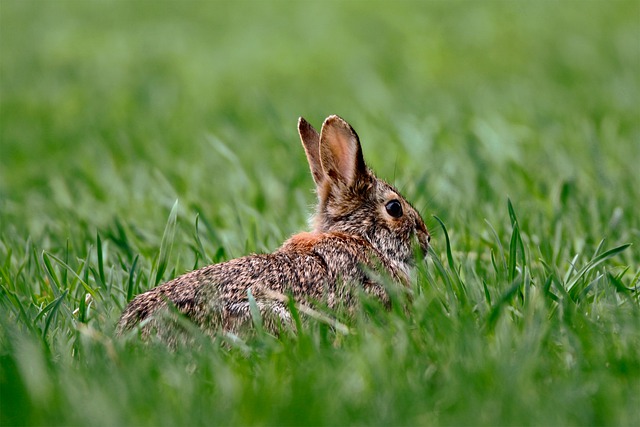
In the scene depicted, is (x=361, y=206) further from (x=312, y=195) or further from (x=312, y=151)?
(x=312, y=195)

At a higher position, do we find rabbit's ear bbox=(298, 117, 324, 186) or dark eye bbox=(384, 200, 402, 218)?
rabbit's ear bbox=(298, 117, 324, 186)

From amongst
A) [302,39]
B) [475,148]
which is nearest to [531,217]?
[475,148]

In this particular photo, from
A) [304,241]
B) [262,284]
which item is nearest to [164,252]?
[304,241]

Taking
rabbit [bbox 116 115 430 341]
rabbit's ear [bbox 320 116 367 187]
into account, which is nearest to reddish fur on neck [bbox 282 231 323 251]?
rabbit [bbox 116 115 430 341]

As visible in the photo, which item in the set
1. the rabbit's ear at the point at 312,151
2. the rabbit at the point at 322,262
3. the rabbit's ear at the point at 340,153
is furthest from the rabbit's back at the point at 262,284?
the rabbit's ear at the point at 312,151

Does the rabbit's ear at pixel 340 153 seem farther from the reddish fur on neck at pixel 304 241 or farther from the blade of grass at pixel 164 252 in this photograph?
the blade of grass at pixel 164 252

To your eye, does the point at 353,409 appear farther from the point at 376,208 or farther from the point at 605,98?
the point at 605,98

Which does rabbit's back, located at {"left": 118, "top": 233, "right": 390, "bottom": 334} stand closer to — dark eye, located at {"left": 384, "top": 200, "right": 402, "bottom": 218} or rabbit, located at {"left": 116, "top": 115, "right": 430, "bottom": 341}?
rabbit, located at {"left": 116, "top": 115, "right": 430, "bottom": 341}
